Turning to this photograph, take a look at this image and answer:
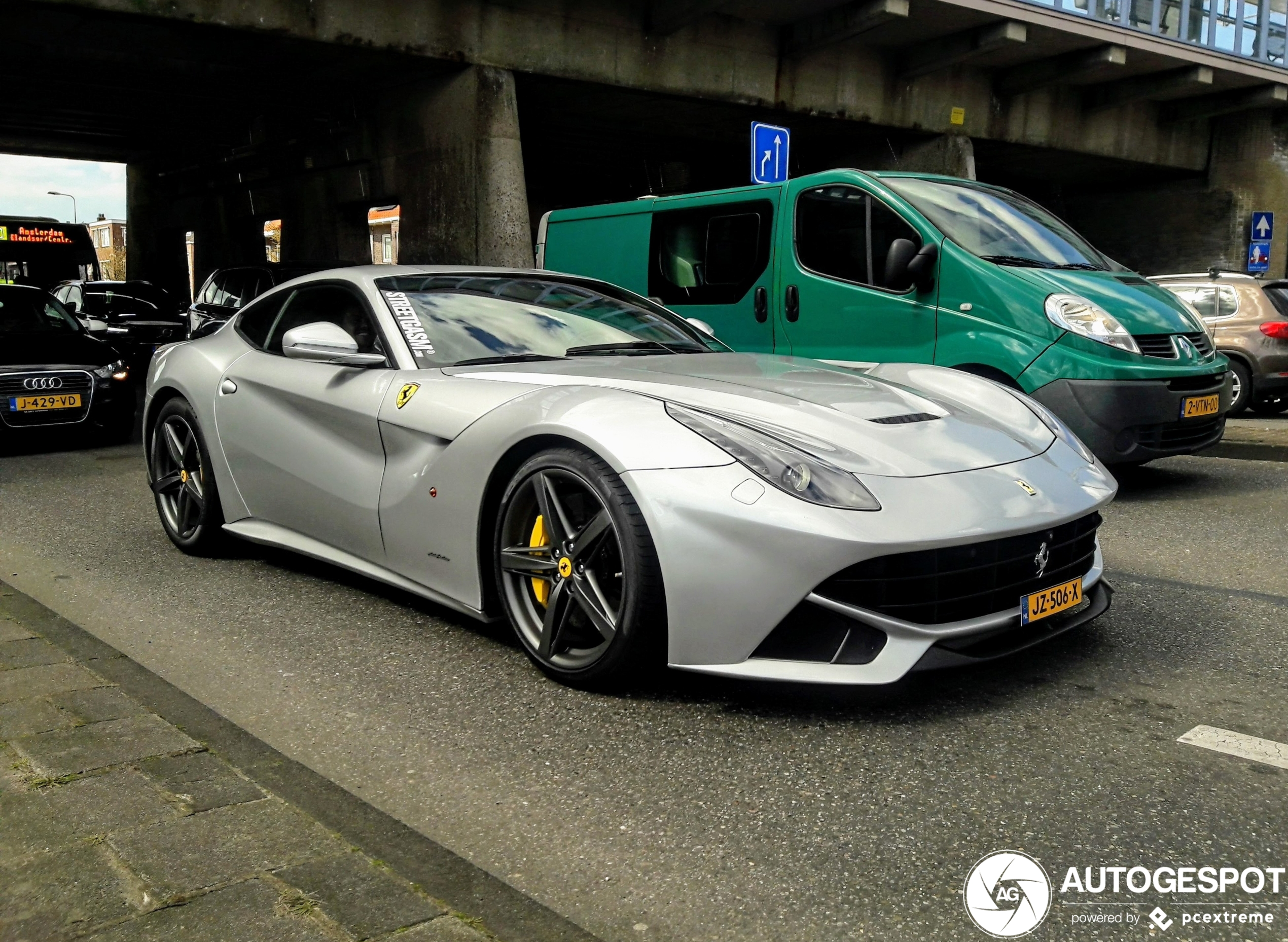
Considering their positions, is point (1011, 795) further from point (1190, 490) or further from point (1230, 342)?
point (1230, 342)

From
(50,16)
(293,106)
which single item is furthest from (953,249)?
(293,106)

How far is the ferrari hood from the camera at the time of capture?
3410mm

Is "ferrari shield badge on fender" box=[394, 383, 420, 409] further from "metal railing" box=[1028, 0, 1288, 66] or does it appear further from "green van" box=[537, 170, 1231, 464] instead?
"metal railing" box=[1028, 0, 1288, 66]

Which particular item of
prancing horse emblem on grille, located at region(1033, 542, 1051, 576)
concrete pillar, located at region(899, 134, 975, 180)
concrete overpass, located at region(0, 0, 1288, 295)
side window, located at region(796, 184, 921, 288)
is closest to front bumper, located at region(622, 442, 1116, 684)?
prancing horse emblem on grille, located at region(1033, 542, 1051, 576)

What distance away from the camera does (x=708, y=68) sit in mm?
18547

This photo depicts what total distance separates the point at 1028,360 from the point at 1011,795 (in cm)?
464

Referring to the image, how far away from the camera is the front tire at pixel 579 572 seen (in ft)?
10.6

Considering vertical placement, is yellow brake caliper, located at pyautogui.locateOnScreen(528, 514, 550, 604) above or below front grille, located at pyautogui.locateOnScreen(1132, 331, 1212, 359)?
below

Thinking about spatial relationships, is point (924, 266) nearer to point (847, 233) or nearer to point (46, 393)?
point (847, 233)

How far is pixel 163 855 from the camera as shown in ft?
7.86

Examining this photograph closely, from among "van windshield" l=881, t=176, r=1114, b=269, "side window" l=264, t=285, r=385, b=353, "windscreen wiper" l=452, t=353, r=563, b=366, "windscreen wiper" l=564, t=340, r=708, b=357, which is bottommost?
"windscreen wiper" l=452, t=353, r=563, b=366

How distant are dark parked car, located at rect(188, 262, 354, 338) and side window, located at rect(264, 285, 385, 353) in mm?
8652

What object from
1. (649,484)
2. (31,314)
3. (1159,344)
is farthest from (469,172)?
(649,484)

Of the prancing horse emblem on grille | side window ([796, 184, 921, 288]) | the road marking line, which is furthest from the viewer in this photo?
side window ([796, 184, 921, 288])
